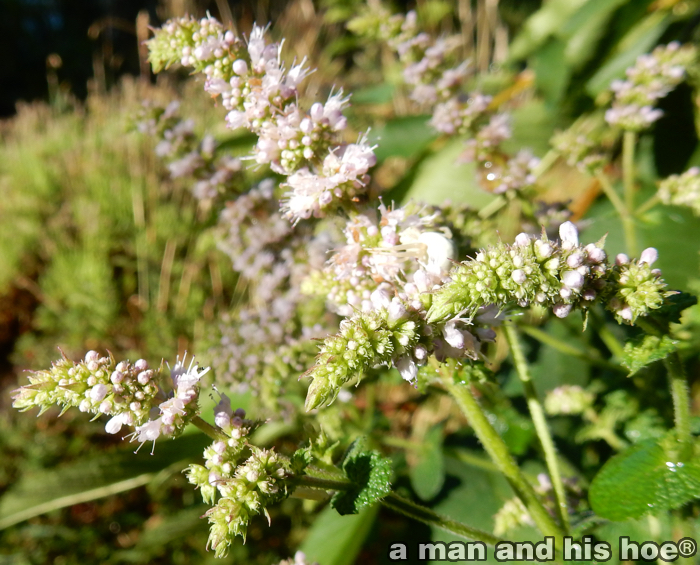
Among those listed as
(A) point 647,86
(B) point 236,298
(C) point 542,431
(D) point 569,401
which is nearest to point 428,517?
(C) point 542,431

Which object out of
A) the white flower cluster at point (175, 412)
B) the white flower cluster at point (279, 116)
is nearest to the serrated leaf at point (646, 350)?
the white flower cluster at point (279, 116)

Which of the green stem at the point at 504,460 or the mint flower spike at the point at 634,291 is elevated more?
the mint flower spike at the point at 634,291

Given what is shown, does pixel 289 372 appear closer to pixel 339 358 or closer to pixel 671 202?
pixel 339 358

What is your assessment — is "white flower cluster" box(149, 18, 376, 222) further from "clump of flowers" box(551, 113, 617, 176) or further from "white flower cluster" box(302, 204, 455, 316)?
"clump of flowers" box(551, 113, 617, 176)

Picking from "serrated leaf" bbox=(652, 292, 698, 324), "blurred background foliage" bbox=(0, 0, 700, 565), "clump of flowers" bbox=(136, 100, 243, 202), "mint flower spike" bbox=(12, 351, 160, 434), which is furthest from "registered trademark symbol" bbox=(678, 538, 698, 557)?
"clump of flowers" bbox=(136, 100, 243, 202)

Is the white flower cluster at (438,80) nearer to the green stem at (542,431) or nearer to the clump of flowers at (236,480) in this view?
the green stem at (542,431)

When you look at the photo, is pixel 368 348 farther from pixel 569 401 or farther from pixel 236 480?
pixel 569 401
